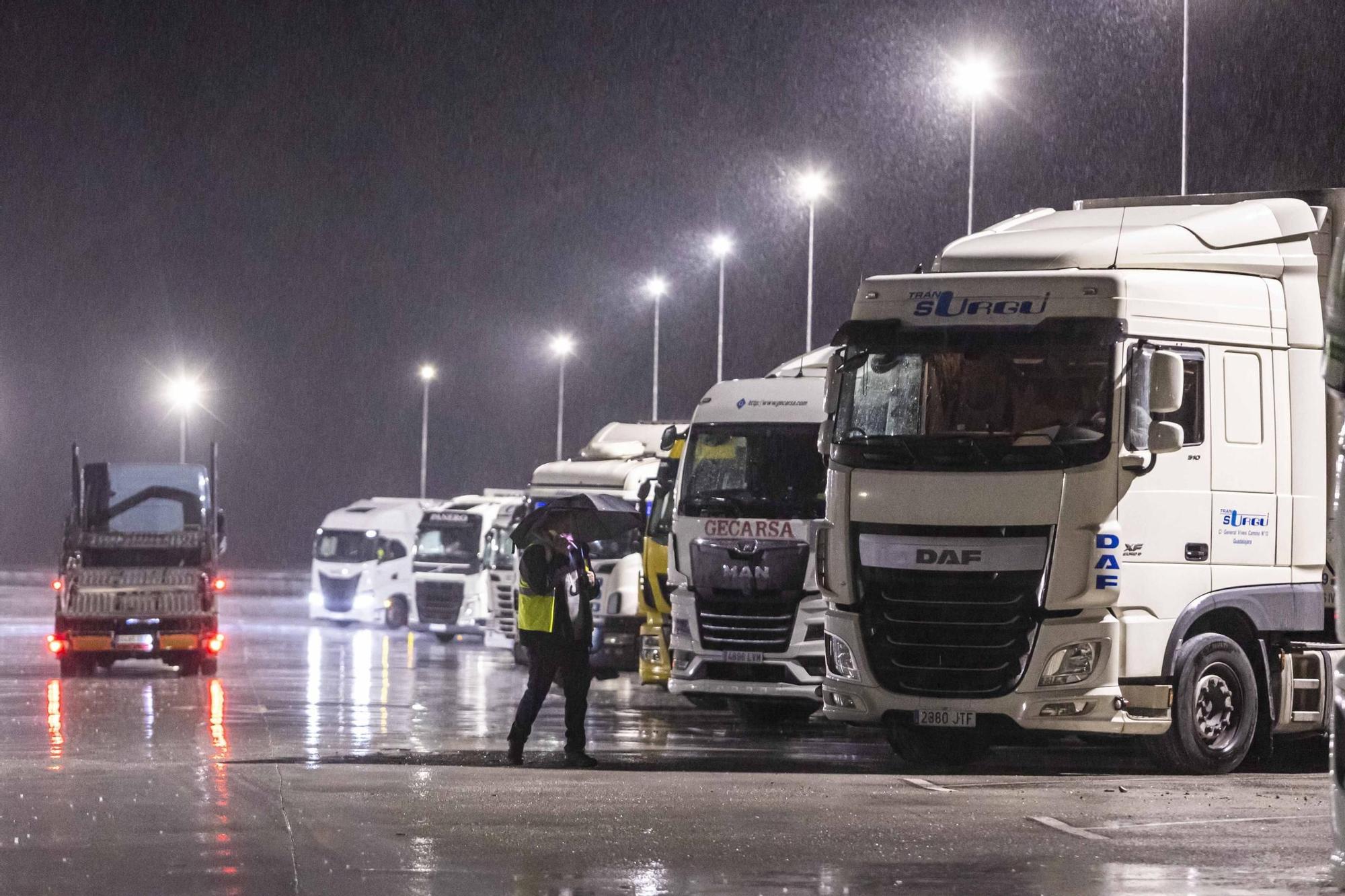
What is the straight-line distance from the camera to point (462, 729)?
62.6 feet

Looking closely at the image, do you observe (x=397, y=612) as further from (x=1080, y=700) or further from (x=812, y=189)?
(x=1080, y=700)

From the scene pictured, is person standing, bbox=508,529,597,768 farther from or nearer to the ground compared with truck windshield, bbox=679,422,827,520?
nearer to the ground

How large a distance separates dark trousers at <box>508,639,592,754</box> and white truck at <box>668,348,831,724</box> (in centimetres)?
326

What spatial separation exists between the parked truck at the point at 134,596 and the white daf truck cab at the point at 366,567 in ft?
67.9

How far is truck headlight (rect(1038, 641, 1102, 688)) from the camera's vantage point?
47.2 feet

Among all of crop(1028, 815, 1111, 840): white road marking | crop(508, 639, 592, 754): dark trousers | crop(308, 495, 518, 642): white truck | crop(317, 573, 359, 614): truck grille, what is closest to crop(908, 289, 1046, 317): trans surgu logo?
crop(508, 639, 592, 754): dark trousers

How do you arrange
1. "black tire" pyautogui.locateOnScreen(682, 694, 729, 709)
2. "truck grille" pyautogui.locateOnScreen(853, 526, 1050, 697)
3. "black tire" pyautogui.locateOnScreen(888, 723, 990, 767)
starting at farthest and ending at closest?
"black tire" pyautogui.locateOnScreen(682, 694, 729, 709), "black tire" pyautogui.locateOnScreen(888, 723, 990, 767), "truck grille" pyautogui.locateOnScreen(853, 526, 1050, 697)

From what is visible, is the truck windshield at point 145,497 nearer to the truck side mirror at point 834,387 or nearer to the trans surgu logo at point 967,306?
the truck side mirror at point 834,387

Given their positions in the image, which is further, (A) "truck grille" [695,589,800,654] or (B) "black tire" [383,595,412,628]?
(B) "black tire" [383,595,412,628]

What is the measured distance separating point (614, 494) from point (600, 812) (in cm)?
1581

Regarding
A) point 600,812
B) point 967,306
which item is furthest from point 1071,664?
point 600,812

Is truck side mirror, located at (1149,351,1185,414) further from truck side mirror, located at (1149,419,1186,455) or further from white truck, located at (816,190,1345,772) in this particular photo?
truck side mirror, located at (1149,419,1186,455)

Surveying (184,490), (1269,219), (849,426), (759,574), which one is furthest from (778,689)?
(184,490)

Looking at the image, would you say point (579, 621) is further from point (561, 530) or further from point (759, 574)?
point (759, 574)
